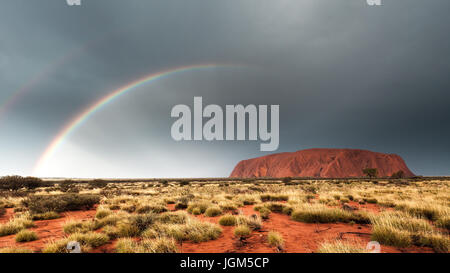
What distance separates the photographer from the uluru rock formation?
132125 mm

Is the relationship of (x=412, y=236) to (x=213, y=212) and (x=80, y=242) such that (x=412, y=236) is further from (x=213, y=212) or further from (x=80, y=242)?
(x=80, y=242)

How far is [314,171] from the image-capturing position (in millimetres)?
137875

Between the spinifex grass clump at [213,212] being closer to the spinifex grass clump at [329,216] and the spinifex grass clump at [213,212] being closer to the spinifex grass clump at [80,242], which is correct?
the spinifex grass clump at [329,216]

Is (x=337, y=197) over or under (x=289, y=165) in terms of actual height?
over

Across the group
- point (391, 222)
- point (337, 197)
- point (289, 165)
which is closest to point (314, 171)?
point (289, 165)

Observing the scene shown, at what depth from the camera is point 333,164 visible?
133250mm

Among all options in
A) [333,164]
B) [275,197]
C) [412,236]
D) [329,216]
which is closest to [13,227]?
[329,216]

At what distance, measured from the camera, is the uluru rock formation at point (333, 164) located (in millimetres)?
132125

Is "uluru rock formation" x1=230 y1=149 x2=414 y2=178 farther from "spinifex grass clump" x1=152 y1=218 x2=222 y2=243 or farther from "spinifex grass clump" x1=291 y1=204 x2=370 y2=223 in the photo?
"spinifex grass clump" x1=152 y1=218 x2=222 y2=243

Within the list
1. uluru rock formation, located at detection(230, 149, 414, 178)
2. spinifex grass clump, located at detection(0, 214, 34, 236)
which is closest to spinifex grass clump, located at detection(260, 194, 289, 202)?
spinifex grass clump, located at detection(0, 214, 34, 236)

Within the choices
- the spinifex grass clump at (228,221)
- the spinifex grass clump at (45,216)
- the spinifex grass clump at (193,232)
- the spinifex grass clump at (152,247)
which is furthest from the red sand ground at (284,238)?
the spinifex grass clump at (45,216)
